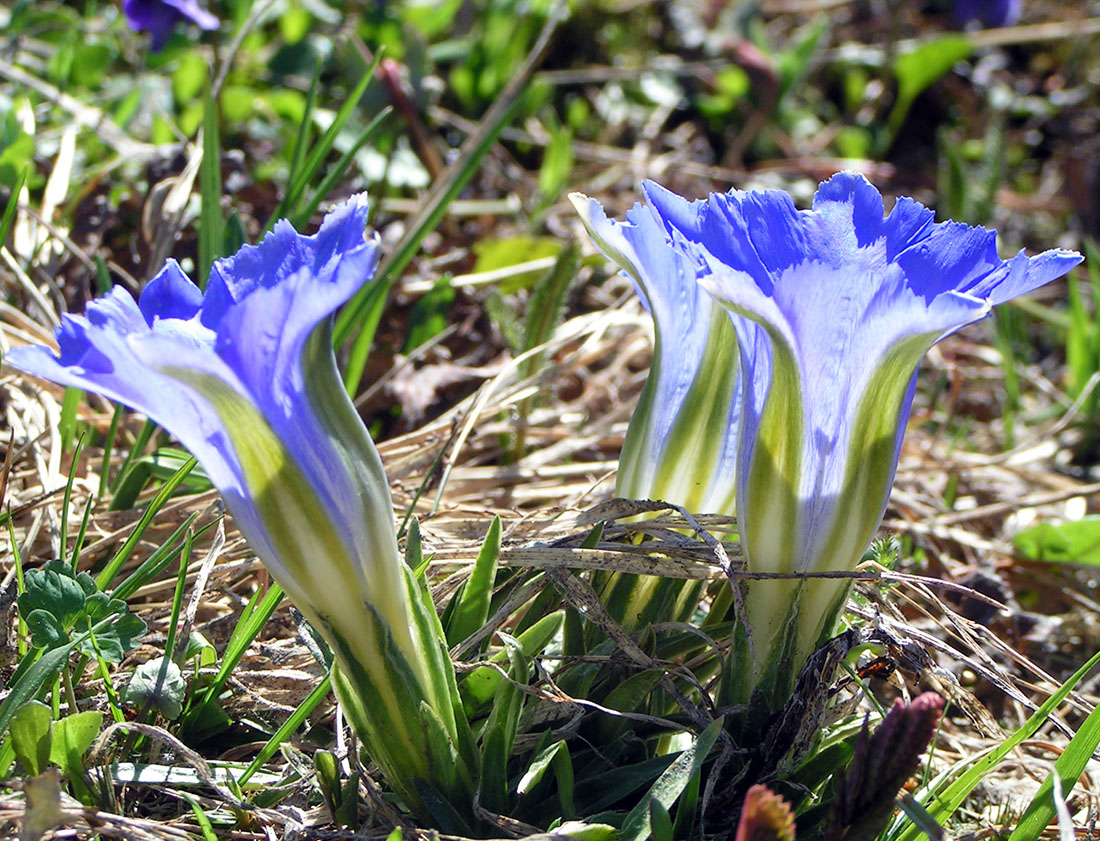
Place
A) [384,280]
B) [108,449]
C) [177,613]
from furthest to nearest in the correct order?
[384,280], [108,449], [177,613]

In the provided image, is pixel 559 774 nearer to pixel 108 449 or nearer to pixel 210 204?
pixel 108 449

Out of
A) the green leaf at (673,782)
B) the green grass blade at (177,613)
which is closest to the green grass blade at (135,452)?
the green grass blade at (177,613)

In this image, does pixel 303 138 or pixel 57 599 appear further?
pixel 303 138

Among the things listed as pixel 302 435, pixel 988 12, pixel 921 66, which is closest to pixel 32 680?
pixel 302 435

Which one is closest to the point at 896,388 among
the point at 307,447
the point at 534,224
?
the point at 307,447

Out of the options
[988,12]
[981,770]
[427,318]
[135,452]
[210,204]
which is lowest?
[981,770]

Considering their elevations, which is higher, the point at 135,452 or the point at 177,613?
the point at 135,452

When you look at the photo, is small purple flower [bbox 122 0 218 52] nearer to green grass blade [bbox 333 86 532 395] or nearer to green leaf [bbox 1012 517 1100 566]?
green grass blade [bbox 333 86 532 395]
